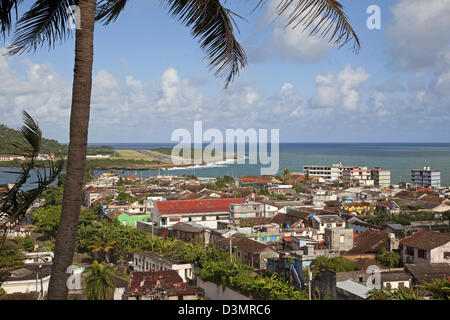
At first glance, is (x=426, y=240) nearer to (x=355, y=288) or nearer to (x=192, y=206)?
(x=355, y=288)

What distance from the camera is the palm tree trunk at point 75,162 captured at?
5.77ft

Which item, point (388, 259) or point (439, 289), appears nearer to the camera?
point (439, 289)

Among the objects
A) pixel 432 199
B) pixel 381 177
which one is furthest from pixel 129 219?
pixel 381 177

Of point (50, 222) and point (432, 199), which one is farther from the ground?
point (432, 199)

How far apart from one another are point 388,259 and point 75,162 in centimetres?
1150

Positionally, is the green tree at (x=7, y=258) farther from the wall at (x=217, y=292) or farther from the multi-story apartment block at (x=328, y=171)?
the multi-story apartment block at (x=328, y=171)

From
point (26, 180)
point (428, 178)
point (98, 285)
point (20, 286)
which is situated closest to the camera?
point (26, 180)

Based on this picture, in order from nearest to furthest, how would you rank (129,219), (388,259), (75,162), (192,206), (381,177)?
1. (75,162)
2. (388,259)
3. (129,219)
4. (192,206)
5. (381,177)

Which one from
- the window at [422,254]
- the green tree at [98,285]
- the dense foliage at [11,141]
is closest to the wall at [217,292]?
the window at [422,254]

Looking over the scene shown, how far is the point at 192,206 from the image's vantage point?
21250mm
